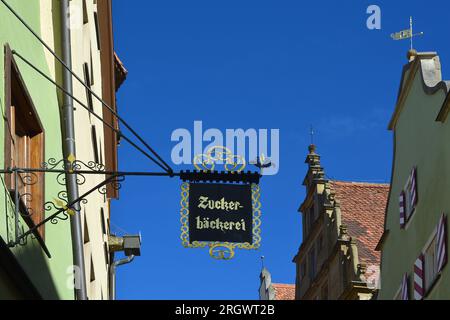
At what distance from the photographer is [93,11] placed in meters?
19.1

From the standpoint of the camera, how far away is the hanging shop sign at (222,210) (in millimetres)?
9656

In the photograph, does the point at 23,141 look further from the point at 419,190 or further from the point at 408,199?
the point at 408,199

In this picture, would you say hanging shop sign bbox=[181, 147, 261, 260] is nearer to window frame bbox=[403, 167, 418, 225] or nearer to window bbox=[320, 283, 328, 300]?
window frame bbox=[403, 167, 418, 225]

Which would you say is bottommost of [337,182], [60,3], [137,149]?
[337,182]

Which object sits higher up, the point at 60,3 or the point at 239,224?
the point at 60,3

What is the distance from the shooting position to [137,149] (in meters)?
9.09

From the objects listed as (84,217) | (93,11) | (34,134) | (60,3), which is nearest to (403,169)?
(93,11)

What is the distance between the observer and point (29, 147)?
1082 centimetres

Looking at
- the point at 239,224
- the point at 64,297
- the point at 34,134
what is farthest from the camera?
the point at 64,297

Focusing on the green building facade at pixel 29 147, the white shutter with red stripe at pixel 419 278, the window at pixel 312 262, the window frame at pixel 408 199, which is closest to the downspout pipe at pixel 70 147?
the green building facade at pixel 29 147

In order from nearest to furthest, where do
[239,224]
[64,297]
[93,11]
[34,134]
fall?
[239,224] < [34,134] < [64,297] < [93,11]

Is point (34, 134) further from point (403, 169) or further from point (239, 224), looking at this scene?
point (403, 169)

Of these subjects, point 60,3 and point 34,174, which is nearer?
point 34,174
